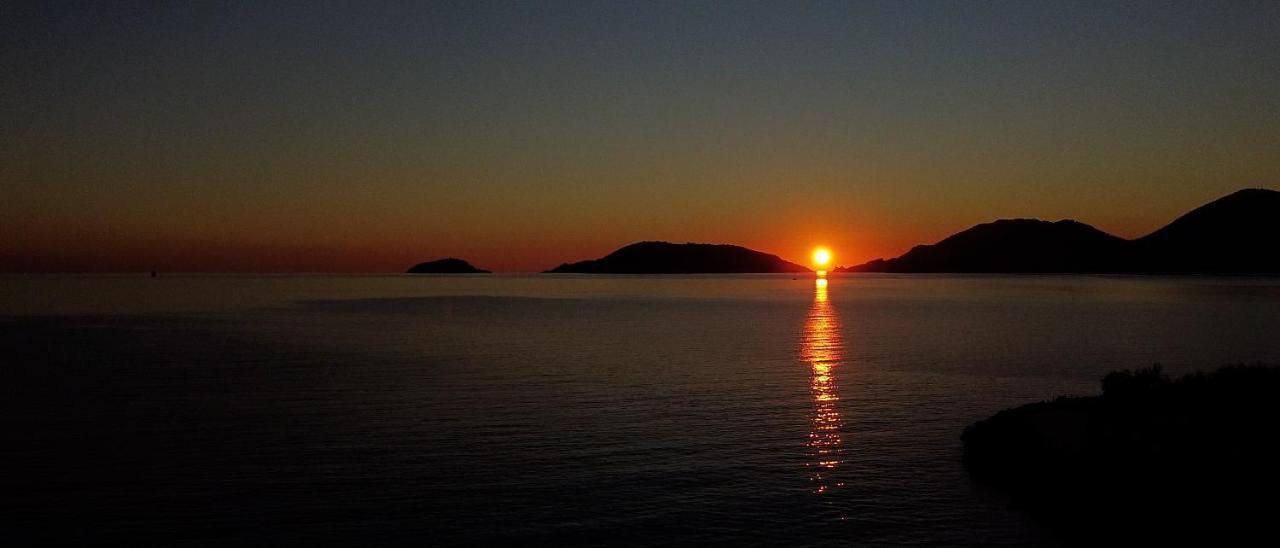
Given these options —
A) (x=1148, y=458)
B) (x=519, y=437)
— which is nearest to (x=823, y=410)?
(x=519, y=437)

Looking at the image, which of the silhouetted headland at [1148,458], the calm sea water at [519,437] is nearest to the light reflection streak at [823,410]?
the calm sea water at [519,437]

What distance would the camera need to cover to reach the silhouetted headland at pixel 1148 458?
17.3 m

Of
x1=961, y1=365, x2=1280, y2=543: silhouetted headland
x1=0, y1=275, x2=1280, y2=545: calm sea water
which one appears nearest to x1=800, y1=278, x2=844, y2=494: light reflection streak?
x1=0, y1=275, x2=1280, y2=545: calm sea water

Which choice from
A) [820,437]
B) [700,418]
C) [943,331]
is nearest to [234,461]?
[700,418]

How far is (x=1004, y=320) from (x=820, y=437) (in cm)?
7513

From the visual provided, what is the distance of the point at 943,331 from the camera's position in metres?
79.6

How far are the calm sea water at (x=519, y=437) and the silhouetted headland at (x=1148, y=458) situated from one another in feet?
3.87

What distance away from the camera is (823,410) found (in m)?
34.1

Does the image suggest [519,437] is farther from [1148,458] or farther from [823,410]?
[1148,458]

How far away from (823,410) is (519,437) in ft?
41.6

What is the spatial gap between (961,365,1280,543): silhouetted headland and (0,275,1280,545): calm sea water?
118cm

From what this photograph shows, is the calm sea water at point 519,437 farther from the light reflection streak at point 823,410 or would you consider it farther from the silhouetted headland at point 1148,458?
the silhouetted headland at point 1148,458

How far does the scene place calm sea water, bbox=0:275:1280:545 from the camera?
1895 cm

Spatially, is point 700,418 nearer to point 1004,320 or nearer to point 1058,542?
point 1058,542
